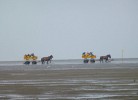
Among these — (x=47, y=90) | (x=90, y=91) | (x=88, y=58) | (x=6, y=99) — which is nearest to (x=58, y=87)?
(x=47, y=90)

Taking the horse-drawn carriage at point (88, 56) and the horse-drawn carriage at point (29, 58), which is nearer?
the horse-drawn carriage at point (88, 56)

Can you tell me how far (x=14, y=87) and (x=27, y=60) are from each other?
5034 centimetres

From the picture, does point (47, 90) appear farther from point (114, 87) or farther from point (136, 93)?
point (136, 93)

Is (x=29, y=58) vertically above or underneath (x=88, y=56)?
underneath

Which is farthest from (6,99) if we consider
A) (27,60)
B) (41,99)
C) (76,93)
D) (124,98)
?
(27,60)

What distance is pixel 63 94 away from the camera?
2625 centimetres

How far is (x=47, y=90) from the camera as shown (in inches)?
1140

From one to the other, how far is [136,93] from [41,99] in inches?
185

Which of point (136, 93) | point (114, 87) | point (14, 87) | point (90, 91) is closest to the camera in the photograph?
point (136, 93)

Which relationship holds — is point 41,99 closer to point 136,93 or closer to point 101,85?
point 136,93

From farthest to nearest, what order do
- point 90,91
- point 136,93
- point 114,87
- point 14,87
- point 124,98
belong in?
point 14,87, point 114,87, point 90,91, point 136,93, point 124,98

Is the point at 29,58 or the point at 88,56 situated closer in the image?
the point at 88,56

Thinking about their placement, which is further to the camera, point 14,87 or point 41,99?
point 14,87

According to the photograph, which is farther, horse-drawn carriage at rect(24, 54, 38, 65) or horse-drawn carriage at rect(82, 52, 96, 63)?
horse-drawn carriage at rect(24, 54, 38, 65)
